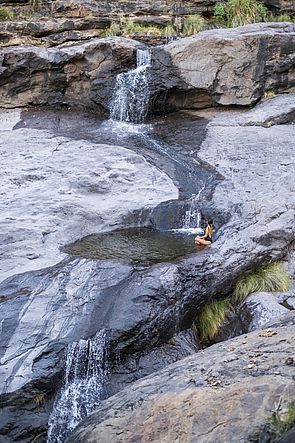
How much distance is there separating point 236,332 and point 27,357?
2.60 meters

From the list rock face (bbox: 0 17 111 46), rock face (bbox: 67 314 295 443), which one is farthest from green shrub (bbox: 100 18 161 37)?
rock face (bbox: 67 314 295 443)

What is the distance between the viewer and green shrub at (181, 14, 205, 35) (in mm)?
14984

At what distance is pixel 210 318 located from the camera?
6.68m

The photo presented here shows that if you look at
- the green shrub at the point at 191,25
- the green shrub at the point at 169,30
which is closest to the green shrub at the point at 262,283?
the green shrub at the point at 169,30

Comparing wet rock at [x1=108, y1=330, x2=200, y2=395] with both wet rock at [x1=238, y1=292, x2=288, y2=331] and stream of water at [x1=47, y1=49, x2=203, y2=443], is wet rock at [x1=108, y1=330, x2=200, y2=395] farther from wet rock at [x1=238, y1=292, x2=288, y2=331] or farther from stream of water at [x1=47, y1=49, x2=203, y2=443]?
wet rock at [x1=238, y1=292, x2=288, y2=331]

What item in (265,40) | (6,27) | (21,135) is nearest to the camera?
(21,135)

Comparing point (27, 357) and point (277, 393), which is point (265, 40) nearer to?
point (27, 357)

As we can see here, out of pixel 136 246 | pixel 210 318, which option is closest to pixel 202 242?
pixel 136 246

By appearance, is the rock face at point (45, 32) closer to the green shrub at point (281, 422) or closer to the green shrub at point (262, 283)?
the green shrub at point (262, 283)

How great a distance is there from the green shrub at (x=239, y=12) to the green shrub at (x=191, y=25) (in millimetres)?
863

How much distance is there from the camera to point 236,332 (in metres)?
6.59

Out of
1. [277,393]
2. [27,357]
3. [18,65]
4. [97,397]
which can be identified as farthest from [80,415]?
[18,65]

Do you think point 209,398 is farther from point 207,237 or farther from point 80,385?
point 207,237

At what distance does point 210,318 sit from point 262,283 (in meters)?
0.90
